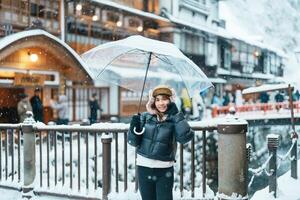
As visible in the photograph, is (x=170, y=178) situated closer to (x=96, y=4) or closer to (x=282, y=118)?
(x=96, y=4)

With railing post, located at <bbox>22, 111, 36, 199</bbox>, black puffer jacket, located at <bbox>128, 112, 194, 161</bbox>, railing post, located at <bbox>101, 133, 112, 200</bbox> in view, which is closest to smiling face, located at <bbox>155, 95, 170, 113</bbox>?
black puffer jacket, located at <bbox>128, 112, 194, 161</bbox>

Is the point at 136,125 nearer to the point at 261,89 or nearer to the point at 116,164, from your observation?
the point at 116,164

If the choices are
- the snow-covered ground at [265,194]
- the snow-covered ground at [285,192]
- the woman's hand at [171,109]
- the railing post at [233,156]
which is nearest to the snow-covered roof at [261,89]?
the snow-covered ground at [285,192]

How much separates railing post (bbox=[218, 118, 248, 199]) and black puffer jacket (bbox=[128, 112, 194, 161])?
1.58 ft

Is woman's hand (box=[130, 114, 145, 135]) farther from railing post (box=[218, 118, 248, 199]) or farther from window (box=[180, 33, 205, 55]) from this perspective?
window (box=[180, 33, 205, 55])

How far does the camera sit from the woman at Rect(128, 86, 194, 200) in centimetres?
452

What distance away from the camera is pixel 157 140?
453 centimetres

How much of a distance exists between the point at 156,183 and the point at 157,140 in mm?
474

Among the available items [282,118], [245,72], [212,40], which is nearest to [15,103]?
[282,118]

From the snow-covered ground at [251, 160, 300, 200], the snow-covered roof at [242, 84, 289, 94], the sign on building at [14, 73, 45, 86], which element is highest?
the sign on building at [14, 73, 45, 86]

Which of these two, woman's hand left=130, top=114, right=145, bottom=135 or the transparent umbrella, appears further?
the transparent umbrella

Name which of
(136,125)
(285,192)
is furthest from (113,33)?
(136,125)

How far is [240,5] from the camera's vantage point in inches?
4038

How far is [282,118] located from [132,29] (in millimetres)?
11247
